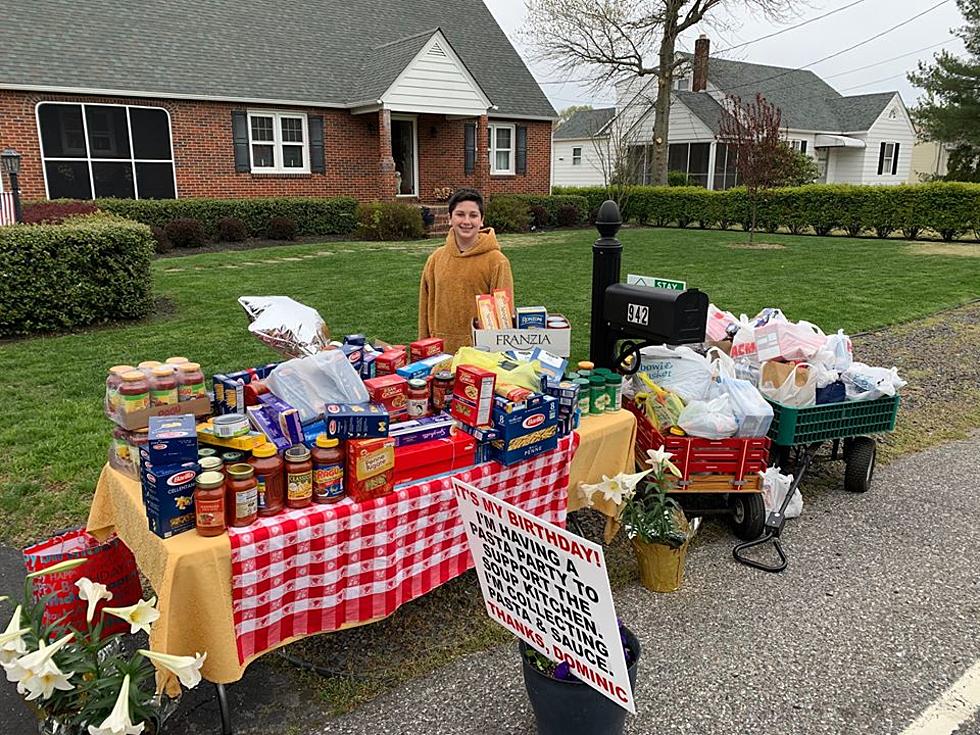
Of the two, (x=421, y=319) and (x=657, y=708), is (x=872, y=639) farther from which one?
(x=421, y=319)

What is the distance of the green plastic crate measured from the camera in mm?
4254

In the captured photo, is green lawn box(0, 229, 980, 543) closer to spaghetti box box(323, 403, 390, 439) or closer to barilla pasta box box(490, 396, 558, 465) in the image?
spaghetti box box(323, 403, 390, 439)

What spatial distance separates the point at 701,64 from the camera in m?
33.8

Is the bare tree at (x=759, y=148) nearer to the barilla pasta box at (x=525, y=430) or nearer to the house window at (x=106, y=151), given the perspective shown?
the house window at (x=106, y=151)

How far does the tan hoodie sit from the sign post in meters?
1.99

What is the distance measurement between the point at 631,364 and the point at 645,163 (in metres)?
30.5

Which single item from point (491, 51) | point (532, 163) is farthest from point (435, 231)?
point (491, 51)

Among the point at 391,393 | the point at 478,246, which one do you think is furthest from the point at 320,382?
the point at 478,246

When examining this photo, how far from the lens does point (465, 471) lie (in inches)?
120

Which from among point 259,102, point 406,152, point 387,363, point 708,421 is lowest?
point 708,421

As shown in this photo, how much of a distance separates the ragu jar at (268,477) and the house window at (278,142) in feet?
58.8

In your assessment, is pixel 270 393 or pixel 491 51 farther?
pixel 491 51

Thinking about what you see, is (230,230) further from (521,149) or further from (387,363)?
(387,363)

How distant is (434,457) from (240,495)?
0.79 m
